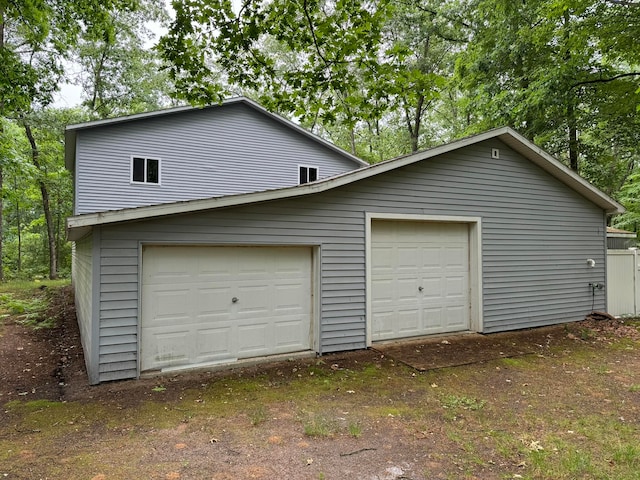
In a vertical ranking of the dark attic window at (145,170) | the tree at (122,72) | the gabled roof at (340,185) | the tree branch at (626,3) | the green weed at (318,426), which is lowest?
the green weed at (318,426)

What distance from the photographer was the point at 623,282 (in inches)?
376

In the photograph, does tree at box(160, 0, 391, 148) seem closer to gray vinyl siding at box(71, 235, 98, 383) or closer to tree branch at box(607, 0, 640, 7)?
gray vinyl siding at box(71, 235, 98, 383)

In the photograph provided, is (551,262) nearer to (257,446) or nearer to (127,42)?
(257,446)

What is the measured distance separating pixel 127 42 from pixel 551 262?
20098 mm

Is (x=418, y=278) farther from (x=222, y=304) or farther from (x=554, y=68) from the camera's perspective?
(x=554, y=68)

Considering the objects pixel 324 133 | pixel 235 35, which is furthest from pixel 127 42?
pixel 235 35

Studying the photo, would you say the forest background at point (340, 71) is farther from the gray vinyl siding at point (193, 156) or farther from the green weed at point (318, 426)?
the green weed at point (318, 426)

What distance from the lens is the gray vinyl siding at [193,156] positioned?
441 inches

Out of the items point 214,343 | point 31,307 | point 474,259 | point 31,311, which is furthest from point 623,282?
point 31,307

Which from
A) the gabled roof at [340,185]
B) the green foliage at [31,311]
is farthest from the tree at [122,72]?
the gabled roof at [340,185]

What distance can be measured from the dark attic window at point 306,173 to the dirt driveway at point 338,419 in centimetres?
876

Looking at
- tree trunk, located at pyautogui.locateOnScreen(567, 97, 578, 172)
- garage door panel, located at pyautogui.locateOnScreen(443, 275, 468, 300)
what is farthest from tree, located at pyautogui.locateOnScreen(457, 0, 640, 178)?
garage door panel, located at pyautogui.locateOnScreen(443, 275, 468, 300)

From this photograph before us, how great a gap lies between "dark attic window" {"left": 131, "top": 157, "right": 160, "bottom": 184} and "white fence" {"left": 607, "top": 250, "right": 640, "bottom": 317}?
12886mm

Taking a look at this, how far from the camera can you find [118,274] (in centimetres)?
496
